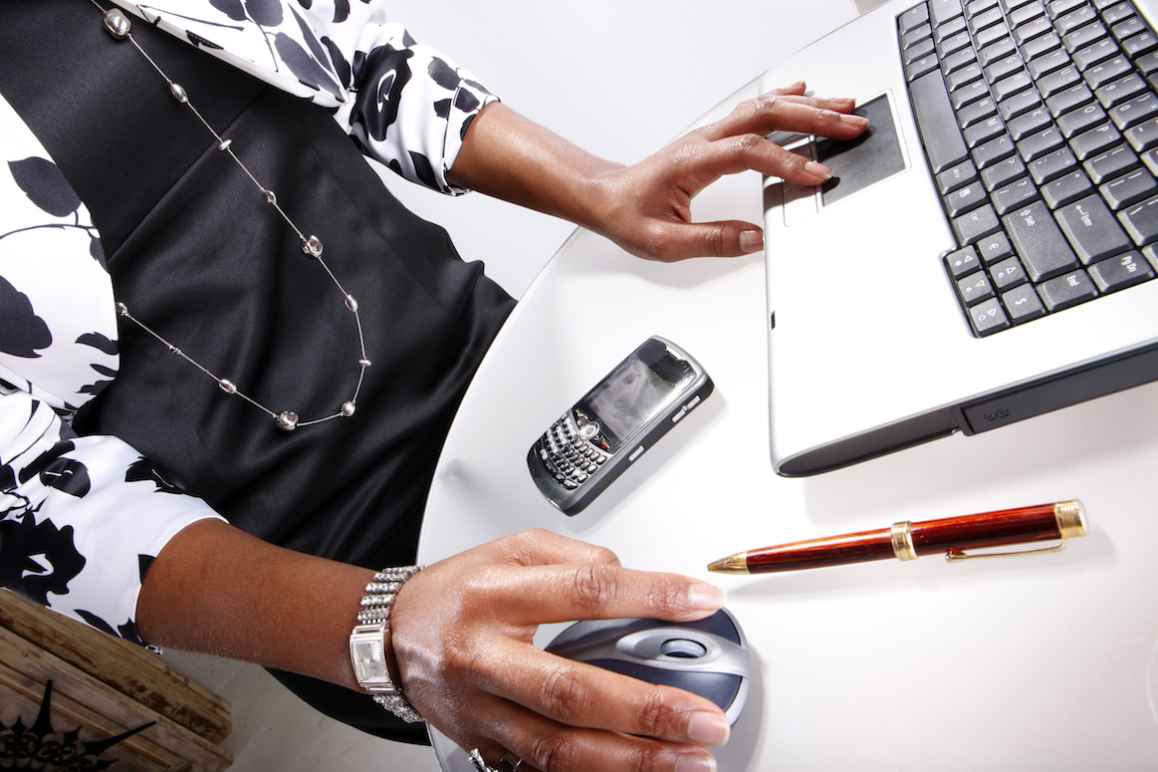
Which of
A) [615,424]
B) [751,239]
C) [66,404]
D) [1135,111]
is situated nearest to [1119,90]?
[1135,111]

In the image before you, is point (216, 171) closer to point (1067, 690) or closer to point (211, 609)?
point (211, 609)

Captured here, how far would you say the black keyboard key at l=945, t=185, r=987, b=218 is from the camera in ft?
1.52

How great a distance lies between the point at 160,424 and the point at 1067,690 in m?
0.65

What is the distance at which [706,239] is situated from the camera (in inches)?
25.5

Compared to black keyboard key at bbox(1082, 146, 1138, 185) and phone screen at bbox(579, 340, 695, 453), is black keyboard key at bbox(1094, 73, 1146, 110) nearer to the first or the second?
black keyboard key at bbox(1082, 146, 1138, 185)

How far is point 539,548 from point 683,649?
98 mm

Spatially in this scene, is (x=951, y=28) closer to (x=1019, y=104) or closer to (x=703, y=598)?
(x=1019, y=104)

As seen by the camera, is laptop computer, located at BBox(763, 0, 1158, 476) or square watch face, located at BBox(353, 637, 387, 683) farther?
square watch face, located at BBox(353, 637, 387, 683)

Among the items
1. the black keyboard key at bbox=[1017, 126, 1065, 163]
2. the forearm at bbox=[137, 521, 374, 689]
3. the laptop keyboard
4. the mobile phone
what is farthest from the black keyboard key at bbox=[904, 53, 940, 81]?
the forearm at bbox=[137, 521, 374, 689]

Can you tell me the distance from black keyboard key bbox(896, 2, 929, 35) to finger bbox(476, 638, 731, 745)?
0.47 meters

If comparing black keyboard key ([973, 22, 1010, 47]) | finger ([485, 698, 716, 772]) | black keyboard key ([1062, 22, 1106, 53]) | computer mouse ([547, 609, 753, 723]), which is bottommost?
finger ([485, 698, 716, 772])

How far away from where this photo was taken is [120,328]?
2.23 ft

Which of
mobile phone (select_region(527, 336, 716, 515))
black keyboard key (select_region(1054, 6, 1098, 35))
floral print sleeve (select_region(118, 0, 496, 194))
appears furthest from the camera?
floral print sleeve (select_region(118, 0, 496, 194))

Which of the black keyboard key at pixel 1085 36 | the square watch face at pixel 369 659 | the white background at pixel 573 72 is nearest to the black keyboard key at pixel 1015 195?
the black keyboard key at pixel 1085 36
